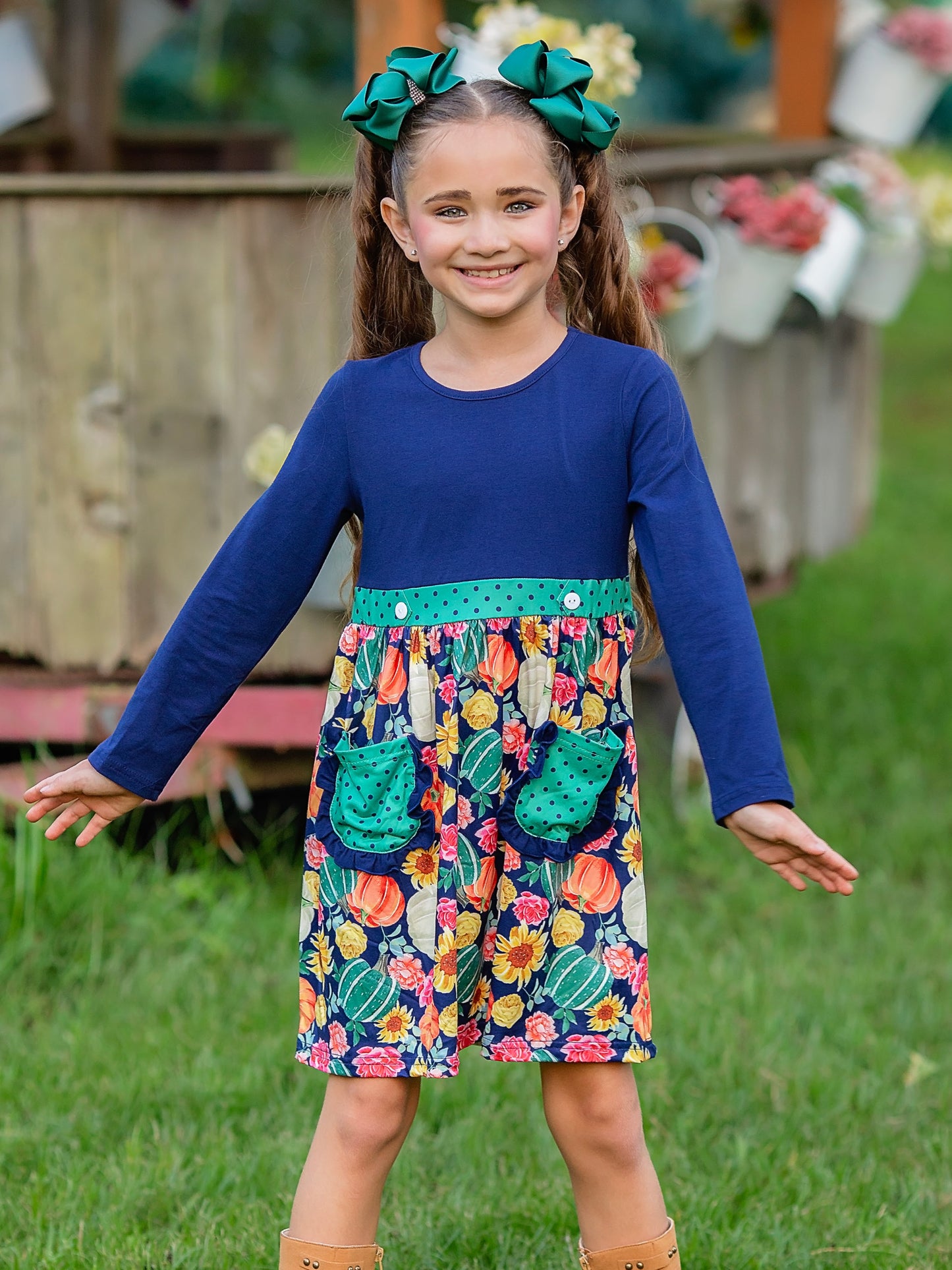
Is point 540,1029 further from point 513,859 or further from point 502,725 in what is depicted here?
point 502,725

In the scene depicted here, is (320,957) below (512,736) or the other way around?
below

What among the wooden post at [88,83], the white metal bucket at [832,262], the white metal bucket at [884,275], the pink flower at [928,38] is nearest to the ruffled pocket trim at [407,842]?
the white metal bucket at [832,262]

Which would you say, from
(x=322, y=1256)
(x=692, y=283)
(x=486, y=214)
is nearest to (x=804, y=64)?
(x=692, y=283)

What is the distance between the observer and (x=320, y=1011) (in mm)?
2088

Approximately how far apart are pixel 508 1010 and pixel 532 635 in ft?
1.47

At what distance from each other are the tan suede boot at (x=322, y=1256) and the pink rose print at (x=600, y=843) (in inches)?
21.6

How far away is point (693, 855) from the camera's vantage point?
14.3 ft

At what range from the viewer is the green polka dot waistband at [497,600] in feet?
6.66

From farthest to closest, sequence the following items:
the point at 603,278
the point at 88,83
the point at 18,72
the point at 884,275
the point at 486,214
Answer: the point at 88,83 → the point at 18,72 → the point at 884,275 → the point at 603,278 → the point at 486,214

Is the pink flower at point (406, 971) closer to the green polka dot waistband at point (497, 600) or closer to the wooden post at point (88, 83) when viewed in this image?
the green polka dot waistband at point (497, 600)

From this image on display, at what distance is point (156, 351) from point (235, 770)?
971mm

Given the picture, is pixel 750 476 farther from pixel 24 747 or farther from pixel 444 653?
pixel 444 653

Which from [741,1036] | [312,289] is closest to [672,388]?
[741,1036]

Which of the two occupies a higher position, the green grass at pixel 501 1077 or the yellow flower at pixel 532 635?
the yellow flower at pixel 532 635
